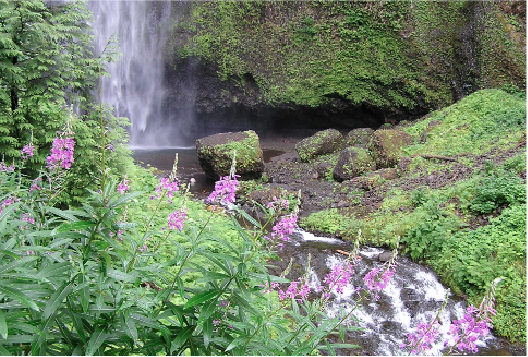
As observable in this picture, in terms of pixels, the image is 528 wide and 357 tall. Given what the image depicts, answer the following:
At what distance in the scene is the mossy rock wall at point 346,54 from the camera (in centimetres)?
1466

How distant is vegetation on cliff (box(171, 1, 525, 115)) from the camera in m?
14.5

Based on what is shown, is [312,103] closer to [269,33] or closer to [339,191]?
[269,33]

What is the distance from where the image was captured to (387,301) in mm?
5609

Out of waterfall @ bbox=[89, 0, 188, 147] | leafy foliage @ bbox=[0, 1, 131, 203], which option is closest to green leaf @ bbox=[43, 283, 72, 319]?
leafy foliage @ bbox=[0, 1, 131, 203]

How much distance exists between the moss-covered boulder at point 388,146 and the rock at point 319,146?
→ 2458mm

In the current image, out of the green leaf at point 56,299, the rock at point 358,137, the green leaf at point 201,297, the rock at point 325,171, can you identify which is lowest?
the rock at point 325,171

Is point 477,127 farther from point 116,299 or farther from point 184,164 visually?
point 116,299

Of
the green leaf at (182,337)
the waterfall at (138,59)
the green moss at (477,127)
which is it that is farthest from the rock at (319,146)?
the green leaf at (182,337)

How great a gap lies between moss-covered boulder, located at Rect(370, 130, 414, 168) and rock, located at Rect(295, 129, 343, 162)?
96.8 inches

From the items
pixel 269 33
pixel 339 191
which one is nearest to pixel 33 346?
pixel 339 191

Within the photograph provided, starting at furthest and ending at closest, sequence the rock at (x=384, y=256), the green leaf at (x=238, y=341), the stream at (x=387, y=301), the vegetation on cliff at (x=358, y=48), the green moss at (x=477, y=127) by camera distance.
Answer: the vegetation on cliff at (x=358, y=48) < the green moss at (x=477, y=127) < the rock at (x=384, y=256) < the stream at (x=387, y=301) < the green leaf at (x=238, y=341)

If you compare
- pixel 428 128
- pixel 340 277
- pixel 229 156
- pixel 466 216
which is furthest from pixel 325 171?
pixel 340 277

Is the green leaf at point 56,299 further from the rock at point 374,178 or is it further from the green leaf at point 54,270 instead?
the rock at point 374,178

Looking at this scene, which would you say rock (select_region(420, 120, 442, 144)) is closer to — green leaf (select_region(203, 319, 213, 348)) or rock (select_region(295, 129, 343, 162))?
rock (select_region(295, 129, 343, 162))
